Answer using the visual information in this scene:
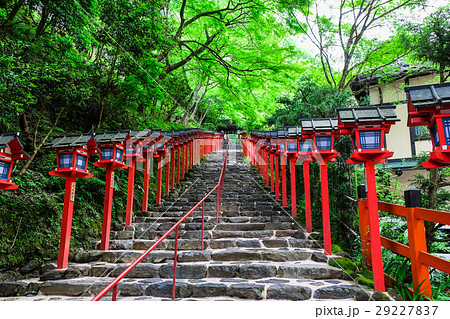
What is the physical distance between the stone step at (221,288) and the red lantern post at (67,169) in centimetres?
66

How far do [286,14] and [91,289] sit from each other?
9832 mm

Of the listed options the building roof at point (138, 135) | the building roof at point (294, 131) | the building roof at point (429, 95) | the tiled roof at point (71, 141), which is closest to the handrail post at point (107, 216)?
the tiled roof at point (71, 141)

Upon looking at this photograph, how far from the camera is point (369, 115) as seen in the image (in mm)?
4090

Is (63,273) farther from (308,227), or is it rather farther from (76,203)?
(308,227)

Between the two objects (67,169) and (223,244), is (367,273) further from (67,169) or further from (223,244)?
(67,169)

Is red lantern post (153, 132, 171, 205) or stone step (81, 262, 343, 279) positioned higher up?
red lantern post (153, 132, 171, 205)

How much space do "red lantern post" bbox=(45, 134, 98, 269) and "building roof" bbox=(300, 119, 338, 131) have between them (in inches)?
171

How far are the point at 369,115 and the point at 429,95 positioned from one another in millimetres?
1078

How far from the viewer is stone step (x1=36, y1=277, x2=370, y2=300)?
12.8 ft

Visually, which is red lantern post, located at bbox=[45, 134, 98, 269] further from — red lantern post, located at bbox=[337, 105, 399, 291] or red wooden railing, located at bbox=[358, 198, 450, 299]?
red wooden railing, located at bbox=[358, 198, 450, 299]

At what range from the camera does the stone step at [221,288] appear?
3.90m

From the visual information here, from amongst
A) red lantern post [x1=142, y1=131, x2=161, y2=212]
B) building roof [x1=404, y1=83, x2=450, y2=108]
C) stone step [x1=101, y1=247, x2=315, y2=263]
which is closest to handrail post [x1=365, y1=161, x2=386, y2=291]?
building roof [x1=404, y1=83, x2=450, y2=108]

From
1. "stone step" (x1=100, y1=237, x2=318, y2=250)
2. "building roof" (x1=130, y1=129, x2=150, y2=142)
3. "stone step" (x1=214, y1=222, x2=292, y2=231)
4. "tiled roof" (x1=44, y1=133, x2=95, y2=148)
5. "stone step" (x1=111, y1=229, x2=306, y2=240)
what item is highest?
"building roof" (x1=130, y1=129, x2=150, y2=142)

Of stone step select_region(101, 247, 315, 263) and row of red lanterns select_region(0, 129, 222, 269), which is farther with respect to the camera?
stone step select_region(101, 247, 315, 263)
